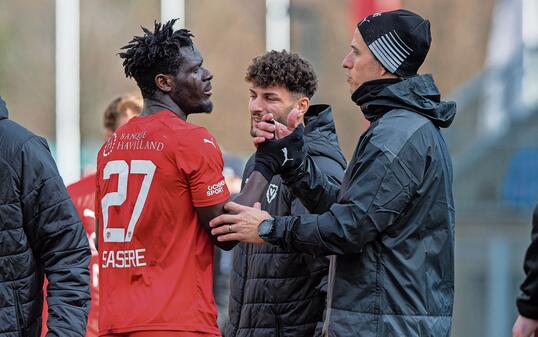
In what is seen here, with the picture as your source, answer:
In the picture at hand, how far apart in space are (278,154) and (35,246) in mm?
1110

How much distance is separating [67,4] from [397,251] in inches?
793

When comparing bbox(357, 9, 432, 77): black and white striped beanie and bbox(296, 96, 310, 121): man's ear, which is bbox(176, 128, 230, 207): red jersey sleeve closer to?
bbox(357, 9, 432, 77): black and white striped beanie

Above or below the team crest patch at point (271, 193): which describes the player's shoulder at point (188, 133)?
above

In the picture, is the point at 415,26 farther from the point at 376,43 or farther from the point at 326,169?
the point at 326,169

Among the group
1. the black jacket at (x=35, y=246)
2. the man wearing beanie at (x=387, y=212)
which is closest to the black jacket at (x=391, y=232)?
the man wearing beanie at (x=387, y=212)

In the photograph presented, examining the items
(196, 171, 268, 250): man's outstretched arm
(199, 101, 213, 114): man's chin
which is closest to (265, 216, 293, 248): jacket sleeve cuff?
(196, 171, 268, 250): man's outstretched arm

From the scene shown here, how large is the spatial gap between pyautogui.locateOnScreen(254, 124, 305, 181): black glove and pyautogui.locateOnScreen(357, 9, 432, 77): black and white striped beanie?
1.63 feet

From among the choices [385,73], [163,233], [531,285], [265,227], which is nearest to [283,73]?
[385,73]

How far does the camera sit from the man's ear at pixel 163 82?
18.4 ft

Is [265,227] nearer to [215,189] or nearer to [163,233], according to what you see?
[215,189]

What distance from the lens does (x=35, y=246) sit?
5508 millimetres

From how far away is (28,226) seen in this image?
18.0 feet

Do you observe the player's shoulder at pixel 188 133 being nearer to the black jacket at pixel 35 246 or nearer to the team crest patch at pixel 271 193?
the black jacket at pixel 35 246

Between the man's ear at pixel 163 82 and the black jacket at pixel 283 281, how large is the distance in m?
0.84
